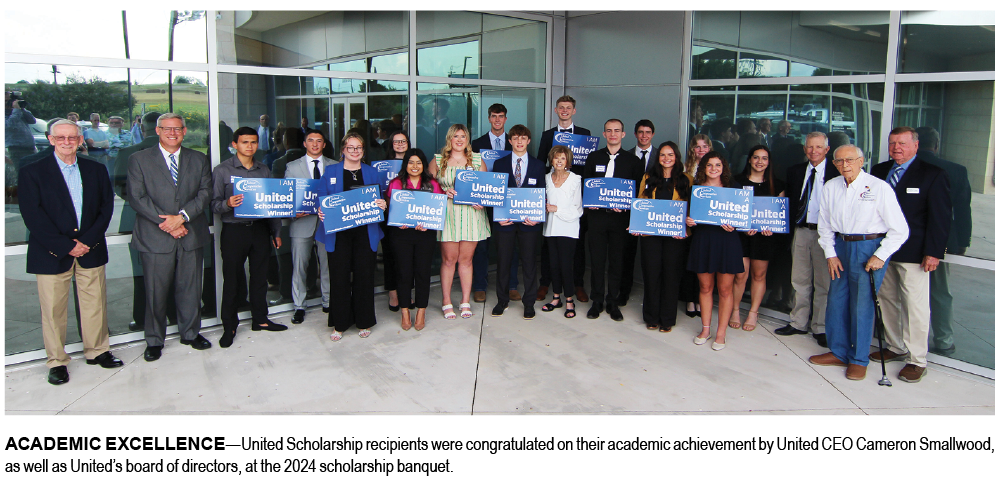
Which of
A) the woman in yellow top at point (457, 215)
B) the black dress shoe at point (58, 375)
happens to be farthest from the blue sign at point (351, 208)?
the black dress shoe at point (58, 375)

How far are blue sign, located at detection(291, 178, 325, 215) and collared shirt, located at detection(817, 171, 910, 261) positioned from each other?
4.02m

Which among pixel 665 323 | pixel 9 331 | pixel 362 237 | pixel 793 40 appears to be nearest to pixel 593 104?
pixel 793 40

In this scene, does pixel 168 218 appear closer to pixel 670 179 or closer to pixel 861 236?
pixel 670 179

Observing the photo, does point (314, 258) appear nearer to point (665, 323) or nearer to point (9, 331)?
point (9, 331)

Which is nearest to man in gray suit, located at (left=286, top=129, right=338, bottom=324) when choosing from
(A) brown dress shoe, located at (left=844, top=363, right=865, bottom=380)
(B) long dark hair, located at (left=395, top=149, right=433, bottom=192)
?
(B) long dark hair, located at (left=395, top=149, right=433, bottom=192)

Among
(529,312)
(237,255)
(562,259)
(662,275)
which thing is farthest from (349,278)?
(662,275)

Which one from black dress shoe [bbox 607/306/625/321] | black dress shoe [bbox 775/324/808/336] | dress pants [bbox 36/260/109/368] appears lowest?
black dress shoe [bbox 775/324/808/336]

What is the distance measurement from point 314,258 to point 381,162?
1144mm

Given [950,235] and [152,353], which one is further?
[152,353]

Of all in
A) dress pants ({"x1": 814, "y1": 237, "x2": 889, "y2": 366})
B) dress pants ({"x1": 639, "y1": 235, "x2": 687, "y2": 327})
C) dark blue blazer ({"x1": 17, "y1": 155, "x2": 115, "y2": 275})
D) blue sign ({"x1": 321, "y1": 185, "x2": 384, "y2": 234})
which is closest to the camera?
dark blue blazer ({"x1": 17, "y1": 155, "x2": 115, "y2": 275})

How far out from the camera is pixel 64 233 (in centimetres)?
445

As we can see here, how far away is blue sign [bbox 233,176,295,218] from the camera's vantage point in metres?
5.09

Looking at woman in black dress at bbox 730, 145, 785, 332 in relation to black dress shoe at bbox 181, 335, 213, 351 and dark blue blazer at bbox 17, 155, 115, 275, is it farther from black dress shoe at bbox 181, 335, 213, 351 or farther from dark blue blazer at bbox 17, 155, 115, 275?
dark blue blazer at bbox 17, 155, 115, 275

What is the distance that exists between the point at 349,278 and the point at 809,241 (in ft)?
12.9
